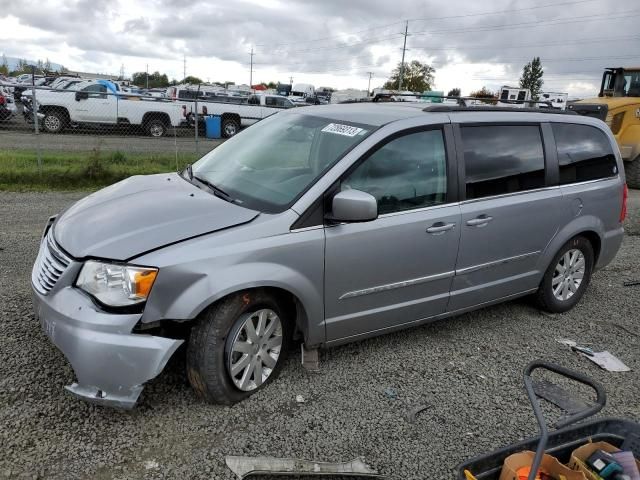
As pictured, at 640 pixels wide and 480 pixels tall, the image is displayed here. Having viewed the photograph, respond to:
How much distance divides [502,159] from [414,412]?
6.74ft

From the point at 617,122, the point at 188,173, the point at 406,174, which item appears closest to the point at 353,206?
the point at 406,174

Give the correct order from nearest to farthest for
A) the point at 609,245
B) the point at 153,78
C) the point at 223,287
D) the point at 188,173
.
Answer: the point at 223,287
the point at 188,173
the point at 609,245
the point at 153,78

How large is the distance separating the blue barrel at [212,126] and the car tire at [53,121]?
4.55 m

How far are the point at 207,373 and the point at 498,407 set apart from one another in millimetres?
1826

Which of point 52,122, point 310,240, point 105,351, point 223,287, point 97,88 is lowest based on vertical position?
point 105,351

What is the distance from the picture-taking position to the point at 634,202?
1052 centimetres

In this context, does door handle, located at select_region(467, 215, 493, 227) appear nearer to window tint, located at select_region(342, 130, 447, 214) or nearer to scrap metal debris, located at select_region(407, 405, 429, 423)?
window tint, located at select_region(342, 130, 447, 214)

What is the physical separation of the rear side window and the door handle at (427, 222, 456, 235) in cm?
142

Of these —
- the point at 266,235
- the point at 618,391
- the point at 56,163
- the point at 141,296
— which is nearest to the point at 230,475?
the point at 141,296

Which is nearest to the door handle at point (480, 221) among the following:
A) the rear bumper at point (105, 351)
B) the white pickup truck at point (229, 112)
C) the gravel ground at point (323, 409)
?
the gravel ground at point (323, 409)

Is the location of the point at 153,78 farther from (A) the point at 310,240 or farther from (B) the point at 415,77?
(A) the point at 310,240

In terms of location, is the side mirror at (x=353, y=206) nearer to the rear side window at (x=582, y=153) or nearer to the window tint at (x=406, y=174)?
the window tint at (x=406, y=174)

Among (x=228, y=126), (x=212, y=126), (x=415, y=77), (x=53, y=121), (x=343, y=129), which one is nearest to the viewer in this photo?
(x=343, y=129)

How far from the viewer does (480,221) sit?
12.7ft
